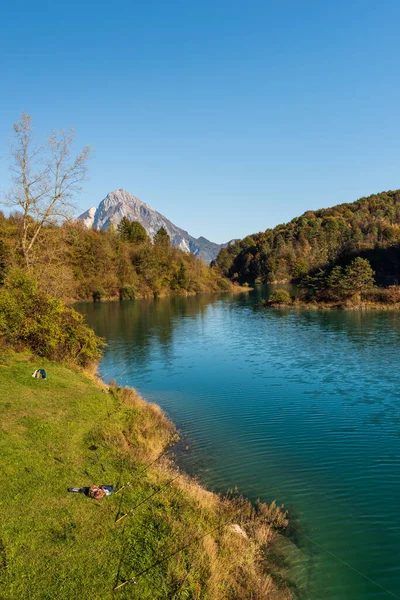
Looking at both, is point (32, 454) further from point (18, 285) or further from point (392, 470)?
point (18, 285)

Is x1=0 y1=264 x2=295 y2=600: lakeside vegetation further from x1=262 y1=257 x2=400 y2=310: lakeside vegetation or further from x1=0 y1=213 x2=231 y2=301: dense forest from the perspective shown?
x1=0 y1=213 x2=231 y2=301: dense forest

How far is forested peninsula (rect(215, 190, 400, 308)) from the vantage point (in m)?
66.6

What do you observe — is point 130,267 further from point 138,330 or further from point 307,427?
point 307,427

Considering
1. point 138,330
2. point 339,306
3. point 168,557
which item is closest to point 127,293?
point 138,330

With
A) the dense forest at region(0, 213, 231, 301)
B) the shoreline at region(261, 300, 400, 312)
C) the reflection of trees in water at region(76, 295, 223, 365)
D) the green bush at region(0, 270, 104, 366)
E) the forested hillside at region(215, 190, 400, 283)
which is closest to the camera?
the green bush at region(0, 270, 104, 366)

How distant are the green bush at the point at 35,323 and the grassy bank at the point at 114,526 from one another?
26.0ft

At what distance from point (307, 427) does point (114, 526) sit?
1022cm

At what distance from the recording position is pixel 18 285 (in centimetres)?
2166

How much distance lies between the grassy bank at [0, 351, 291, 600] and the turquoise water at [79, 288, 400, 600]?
1.20 metres

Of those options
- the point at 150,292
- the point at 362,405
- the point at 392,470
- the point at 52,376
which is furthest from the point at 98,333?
the point at 150,292

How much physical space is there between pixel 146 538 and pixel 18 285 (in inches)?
689

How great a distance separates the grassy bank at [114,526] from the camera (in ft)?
21.5

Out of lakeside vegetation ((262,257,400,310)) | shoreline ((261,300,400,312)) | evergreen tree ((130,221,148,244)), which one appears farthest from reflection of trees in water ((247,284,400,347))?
evergreen tree ((130,221,148,244))

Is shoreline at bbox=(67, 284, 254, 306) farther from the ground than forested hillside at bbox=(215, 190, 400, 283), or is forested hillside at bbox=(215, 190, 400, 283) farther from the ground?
forested hillside at bbox=(215, 190, 400, 283)
